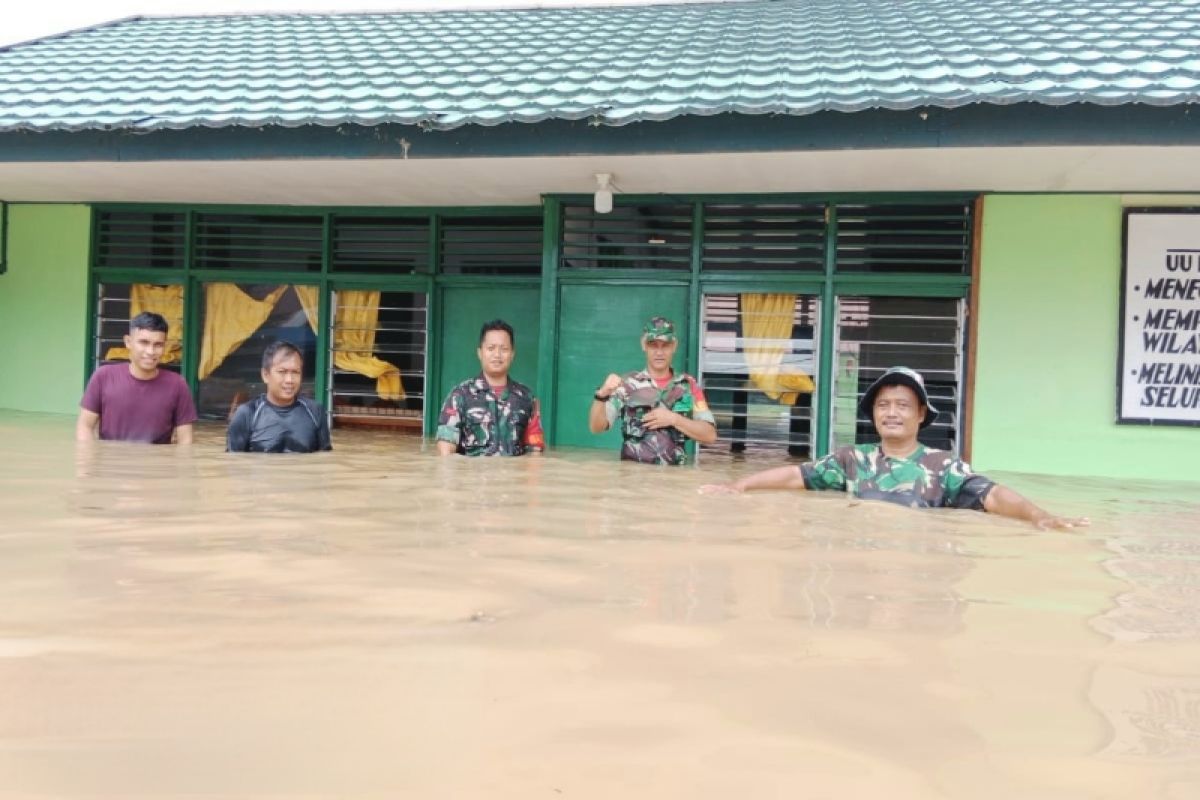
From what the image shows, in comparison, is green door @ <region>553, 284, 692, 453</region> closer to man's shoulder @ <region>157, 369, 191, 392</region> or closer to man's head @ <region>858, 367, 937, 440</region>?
man's shoulder @ <region>157, 369, 191, 392</region>

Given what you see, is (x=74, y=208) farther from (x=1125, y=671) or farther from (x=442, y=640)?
(x=1125, y=671)

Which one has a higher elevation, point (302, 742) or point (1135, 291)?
point (1135, 291)

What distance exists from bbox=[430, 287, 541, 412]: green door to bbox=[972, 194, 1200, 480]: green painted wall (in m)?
3.80

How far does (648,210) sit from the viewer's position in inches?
308

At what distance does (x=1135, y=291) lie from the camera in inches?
273

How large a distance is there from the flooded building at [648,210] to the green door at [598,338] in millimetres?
25

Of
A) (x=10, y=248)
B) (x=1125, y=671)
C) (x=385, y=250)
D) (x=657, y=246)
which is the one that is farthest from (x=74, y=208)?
(x=1125, y=671)

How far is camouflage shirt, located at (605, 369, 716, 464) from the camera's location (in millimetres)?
5301

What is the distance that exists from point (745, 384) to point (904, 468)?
3.82m

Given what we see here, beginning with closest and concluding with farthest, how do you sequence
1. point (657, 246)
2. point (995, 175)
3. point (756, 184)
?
point (995, 175), point (756, 184), point (657, 246)

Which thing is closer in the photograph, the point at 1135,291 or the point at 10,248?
the point at 1135,291

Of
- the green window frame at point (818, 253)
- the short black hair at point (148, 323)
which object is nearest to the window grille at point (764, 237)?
the green window frame at point (818, 253)

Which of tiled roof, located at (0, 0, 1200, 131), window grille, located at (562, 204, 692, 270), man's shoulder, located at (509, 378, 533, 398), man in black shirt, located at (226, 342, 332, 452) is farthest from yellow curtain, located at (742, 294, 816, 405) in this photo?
man in black shirt, located at (226, 342, 332, 452)

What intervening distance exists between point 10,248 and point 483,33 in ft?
17.0
